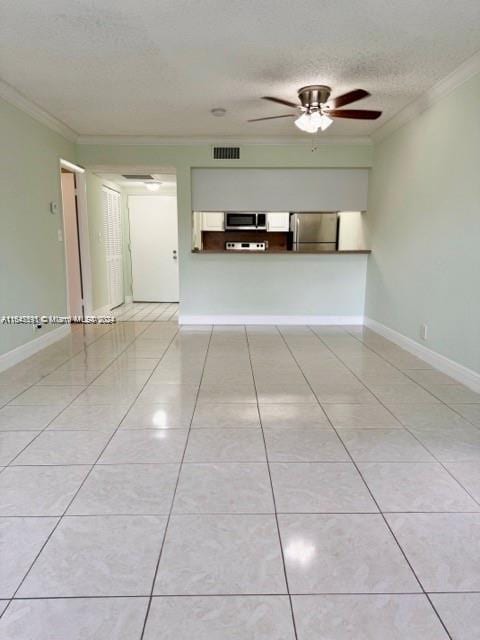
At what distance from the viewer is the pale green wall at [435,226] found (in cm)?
309

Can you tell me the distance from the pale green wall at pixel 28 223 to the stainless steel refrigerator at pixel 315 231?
3297 mm

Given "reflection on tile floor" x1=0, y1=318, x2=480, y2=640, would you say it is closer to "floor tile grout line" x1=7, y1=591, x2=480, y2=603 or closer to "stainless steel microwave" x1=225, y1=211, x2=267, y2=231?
"floor tile grout line" x1=7, y1=591, x2=480, y2=603

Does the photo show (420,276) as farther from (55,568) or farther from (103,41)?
(55,568)

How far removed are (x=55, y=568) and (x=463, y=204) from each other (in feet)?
11.4

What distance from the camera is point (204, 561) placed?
54.4 inches

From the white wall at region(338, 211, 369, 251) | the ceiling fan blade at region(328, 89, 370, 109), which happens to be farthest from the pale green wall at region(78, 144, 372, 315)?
the ceiling fan blade at region(328, 89, 370, 109)

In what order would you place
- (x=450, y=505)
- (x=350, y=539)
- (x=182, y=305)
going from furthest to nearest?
1. (x=182, y=305)
2. (x=450, y=505)
3. (x=350, y=539)

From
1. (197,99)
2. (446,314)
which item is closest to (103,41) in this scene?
(197,99)

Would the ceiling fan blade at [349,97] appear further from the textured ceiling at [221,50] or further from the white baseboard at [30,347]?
the white baseboard at [30,347]

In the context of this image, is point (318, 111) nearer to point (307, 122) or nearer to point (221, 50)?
point (307, 122)

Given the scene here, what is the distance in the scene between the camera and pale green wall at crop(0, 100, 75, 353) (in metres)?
3.52

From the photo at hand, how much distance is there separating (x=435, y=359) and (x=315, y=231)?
10.0ft

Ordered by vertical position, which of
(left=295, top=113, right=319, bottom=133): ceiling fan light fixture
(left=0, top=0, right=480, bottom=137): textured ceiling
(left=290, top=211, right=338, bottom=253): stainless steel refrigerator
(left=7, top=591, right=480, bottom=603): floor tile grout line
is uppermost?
(left=0, top=0, right=480, bottom=137): textured ceiling

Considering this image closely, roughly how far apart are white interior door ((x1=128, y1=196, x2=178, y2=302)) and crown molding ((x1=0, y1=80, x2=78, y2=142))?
260 centimetres
